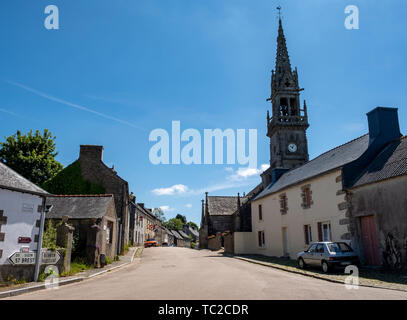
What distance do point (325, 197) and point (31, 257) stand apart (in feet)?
49.1

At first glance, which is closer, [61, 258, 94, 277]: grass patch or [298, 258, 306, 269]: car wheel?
[61, 258, 94, 277]: grass patch

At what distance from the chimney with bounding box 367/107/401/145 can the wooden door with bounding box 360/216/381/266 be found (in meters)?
5.02

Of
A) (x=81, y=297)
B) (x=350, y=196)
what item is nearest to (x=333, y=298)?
(x=81, y=297)

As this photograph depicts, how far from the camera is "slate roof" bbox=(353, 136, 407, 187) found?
13.2 metres

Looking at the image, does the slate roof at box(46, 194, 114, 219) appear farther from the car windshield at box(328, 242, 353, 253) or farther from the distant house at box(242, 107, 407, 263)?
the distant house at box(242, 107, 407, 263)

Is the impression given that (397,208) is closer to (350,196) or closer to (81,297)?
(350,196)

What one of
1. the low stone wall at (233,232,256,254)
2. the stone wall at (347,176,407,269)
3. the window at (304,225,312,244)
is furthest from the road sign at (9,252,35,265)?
the low stone wall at (233,232,256,254)

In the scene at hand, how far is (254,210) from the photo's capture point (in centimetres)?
3003

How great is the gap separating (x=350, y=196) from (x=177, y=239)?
83.4 metres

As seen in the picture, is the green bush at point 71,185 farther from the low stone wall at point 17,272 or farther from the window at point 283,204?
the low stone wall at point 17,272

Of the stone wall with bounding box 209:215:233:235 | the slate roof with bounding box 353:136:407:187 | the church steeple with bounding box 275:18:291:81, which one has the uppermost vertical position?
the church steeple with bounding box 275:18:291:81

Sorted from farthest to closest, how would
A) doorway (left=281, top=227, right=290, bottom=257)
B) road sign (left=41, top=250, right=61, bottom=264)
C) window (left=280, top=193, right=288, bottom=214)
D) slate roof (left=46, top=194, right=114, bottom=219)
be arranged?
window (left=280, top=193, right=288, bottom=214), doorway (left=281, top=227, right=290, bottom=257), slate roof (left=46, top=194, right=114, bottom=219), road sign (left=41, top=250, right=61, bottom=264)

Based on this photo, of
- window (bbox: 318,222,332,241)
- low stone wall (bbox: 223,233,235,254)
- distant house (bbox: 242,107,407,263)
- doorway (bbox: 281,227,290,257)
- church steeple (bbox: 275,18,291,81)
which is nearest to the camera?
distant house (bbox: 242,107,407,263)
